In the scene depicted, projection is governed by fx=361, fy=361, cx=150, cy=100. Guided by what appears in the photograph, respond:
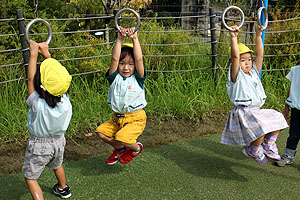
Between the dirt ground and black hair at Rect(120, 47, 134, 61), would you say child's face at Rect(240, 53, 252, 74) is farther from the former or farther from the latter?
the dirt ground

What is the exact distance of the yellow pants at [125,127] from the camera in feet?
10.9

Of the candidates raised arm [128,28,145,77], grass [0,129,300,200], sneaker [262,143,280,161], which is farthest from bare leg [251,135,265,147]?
raised arm [128,28,145,77]

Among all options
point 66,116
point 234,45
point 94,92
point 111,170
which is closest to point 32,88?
point 66,116

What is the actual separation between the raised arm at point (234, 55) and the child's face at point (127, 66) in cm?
92

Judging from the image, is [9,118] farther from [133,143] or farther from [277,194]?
[277,194]

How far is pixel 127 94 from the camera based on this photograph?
3.35 meters

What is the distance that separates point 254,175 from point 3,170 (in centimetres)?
254

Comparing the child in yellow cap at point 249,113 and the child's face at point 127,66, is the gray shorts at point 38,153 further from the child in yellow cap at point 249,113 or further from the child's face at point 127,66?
the child in yellow cap at point 249,113

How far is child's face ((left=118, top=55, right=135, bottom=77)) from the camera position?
3.38m

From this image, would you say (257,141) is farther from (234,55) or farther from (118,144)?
(118,144)

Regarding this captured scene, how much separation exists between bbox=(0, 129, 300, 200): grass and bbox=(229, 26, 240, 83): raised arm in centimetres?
99

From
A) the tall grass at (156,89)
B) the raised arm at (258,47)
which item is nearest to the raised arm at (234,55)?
the raised arm at (258,47)

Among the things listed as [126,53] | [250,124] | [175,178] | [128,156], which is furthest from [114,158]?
[250,124]

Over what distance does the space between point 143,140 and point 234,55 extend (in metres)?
1.73
